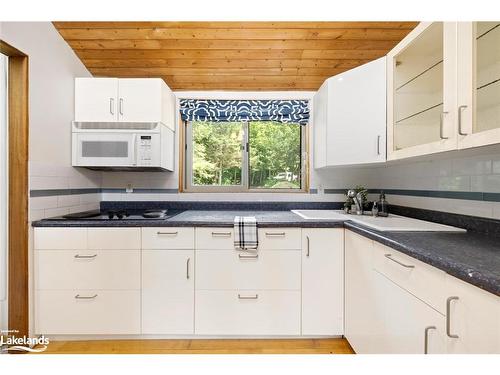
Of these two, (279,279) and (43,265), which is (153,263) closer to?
(43,265)

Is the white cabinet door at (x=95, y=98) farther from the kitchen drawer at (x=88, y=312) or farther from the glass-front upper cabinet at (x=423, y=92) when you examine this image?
the glass-front upper cabinet at (x=423, y=92)

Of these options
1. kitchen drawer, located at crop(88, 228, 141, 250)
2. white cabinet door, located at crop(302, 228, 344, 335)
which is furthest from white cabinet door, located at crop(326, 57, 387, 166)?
kitchen drawer, located at crop(88, 228, 141, 250)

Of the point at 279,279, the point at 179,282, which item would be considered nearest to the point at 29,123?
the point at 179,282

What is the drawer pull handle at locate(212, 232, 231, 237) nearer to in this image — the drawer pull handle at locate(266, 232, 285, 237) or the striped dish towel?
the striped dish towel

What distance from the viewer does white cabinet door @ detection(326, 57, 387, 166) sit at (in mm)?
1909

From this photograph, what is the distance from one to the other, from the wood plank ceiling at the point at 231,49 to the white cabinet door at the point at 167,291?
160cm

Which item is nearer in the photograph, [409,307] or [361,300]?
[409,307]

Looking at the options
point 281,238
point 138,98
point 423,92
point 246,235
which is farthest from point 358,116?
point 138,98

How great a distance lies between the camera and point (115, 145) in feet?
7.49

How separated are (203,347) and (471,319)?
62.2 inches

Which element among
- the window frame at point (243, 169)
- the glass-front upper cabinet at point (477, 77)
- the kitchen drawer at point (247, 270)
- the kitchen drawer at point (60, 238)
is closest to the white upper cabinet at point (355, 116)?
the window frame at point (243, 169)

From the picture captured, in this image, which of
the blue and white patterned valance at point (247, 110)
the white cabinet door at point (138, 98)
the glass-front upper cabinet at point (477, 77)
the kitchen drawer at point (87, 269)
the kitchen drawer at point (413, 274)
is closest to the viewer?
the kitchen drawer at point (413, 274)

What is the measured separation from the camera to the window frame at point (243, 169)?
109 inches

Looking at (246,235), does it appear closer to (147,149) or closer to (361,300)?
(361,300)
